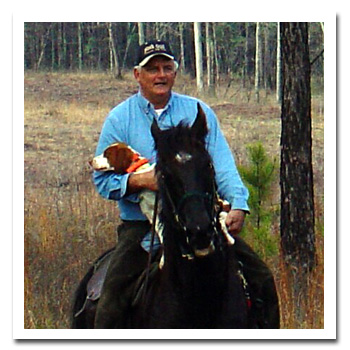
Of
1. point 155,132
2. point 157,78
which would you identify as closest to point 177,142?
point 155,132

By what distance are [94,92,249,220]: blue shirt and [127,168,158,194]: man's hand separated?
0.04 meters

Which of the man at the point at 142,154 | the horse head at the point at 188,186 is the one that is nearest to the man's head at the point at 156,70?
the man at the point at 142,154

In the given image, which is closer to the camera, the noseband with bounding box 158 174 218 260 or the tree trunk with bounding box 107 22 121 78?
the noseband with bounding box 158 174 218 260

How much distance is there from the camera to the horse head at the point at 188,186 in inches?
109

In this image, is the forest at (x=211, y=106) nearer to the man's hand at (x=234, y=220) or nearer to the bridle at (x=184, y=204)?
the man's hand at (x=234, y=220)

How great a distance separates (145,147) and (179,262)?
0.53 meters

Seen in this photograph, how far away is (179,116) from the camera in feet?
10.9

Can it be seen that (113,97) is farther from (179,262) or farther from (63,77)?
(179,262)

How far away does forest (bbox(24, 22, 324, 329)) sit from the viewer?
3557 mm

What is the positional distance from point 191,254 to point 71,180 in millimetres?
968

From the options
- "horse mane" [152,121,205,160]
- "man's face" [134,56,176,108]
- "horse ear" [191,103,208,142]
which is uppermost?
"man's face" [134,56,176,108]

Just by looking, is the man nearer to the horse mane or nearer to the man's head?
the man's head

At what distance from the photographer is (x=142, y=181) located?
10.1ft

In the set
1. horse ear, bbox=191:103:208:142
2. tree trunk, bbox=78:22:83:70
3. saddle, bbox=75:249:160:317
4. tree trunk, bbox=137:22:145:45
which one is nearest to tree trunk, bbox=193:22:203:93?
tree trunk, bbox=137:22:145:45
